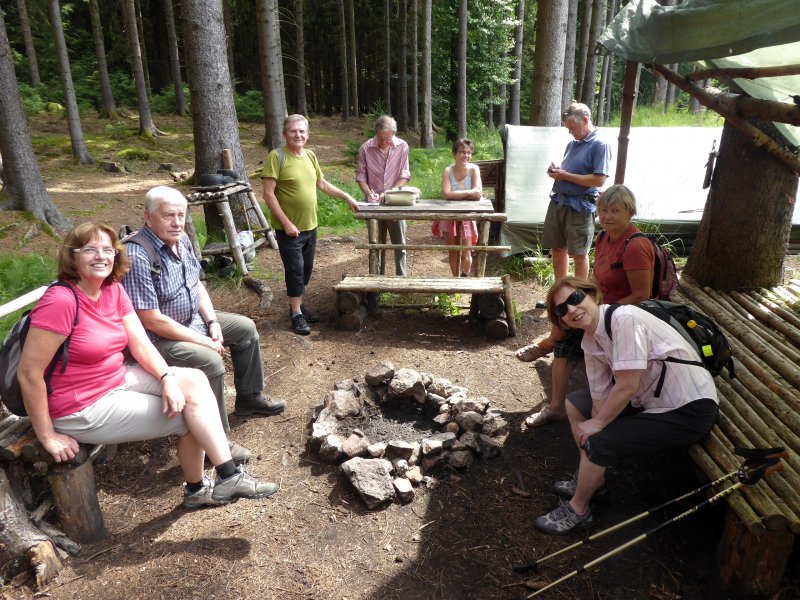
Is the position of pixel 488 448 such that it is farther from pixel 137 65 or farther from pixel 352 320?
pixel 137 65

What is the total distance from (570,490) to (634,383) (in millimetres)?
893

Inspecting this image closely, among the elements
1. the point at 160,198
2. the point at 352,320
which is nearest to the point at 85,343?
the point at 160,198

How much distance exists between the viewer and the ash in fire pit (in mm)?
3229

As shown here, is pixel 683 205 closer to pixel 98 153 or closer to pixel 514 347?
pixel 514 347

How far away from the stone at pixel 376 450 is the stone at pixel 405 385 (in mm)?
615

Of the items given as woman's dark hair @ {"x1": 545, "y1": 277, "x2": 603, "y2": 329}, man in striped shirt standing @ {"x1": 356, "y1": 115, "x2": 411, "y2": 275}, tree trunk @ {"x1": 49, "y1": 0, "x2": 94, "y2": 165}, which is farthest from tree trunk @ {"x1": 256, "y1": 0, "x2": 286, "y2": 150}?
woman's dark hair @ {"x1": 545, "y1": 277, "x2": 603, "y2": 329}

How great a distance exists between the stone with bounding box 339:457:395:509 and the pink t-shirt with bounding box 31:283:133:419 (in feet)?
4.52

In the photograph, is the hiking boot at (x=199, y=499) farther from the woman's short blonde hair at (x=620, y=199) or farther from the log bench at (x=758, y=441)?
the woman's short blonde hair at (x=620, y=199)

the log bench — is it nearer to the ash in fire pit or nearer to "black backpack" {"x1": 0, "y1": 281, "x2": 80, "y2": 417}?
the ash in fire pit

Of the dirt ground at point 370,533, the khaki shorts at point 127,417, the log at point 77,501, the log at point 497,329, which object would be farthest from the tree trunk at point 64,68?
the log at point 77,501

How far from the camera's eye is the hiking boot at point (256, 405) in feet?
13.0

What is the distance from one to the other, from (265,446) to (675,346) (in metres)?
2.62

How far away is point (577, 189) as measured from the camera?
5098 millimetres

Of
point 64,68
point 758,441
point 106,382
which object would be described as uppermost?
point 64,68
